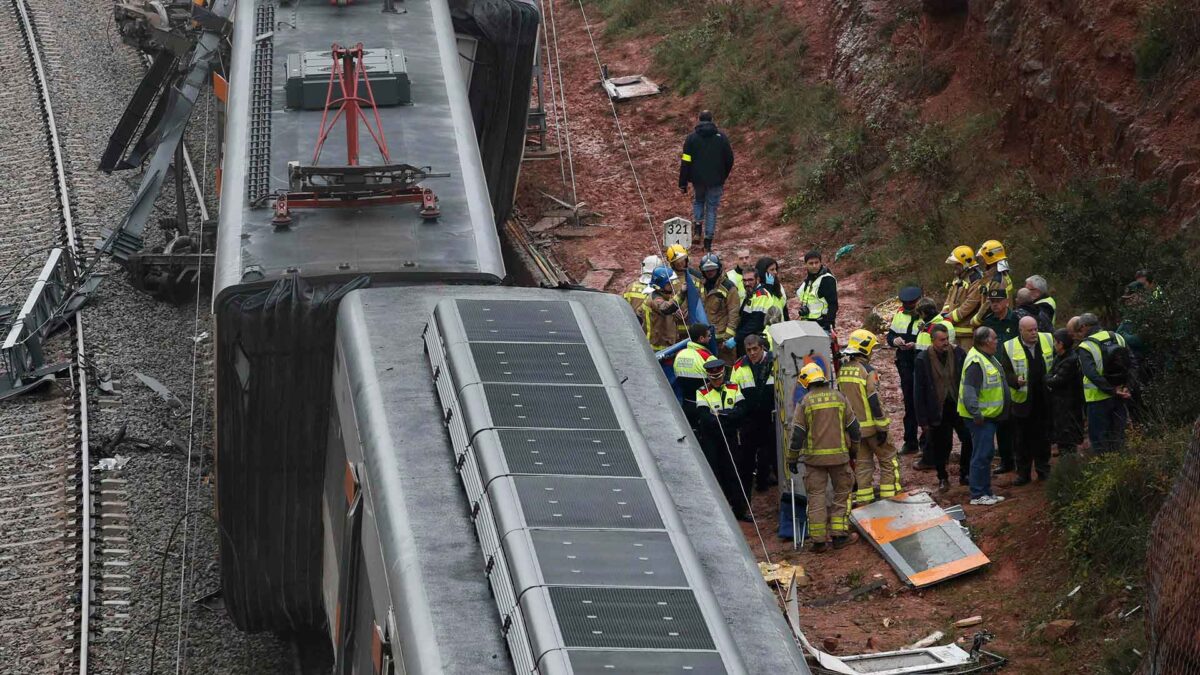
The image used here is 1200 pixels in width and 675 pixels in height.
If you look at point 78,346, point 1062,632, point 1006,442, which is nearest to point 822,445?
point 1006,442

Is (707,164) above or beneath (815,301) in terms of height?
beneath

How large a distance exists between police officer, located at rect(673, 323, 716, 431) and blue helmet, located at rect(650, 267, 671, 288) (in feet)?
3.42

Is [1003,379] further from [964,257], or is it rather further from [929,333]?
[964,257]

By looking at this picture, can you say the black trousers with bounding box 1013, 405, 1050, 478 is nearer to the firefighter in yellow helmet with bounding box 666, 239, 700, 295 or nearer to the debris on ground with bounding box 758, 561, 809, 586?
the debris on ground with bounding box 758, 561, 809, 586

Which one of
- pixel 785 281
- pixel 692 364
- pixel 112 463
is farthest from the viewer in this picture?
pixel 785 281

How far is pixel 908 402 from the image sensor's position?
15.5m

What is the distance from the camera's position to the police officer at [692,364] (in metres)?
14.5

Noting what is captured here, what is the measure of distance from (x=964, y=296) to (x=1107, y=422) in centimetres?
221

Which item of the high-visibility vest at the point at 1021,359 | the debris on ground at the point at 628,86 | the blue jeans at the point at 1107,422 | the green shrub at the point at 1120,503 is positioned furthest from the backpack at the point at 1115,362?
the debris on ground at the point at 628,86

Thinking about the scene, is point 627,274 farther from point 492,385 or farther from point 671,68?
point 492,385

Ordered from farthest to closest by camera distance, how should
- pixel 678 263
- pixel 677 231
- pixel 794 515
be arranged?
1. pixel 677 231
2. pixel 678 263
3. pixel 794 515

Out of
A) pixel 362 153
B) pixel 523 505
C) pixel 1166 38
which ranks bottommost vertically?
pixel 362 153

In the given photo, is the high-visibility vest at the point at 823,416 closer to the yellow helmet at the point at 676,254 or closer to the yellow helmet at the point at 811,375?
the yellow helmet at the point at 811,375

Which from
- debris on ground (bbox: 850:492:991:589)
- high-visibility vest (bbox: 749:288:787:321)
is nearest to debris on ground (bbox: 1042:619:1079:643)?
debris on ground (bbox: 850:492:991:589)
